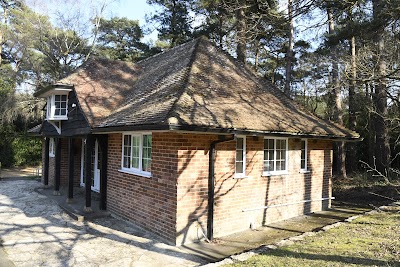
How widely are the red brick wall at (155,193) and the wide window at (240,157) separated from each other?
80.5 inches

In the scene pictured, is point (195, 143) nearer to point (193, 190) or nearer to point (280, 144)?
point (193, 190)

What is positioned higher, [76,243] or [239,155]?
[239,155]

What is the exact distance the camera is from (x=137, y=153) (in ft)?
28.9

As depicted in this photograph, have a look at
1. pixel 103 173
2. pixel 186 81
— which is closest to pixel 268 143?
pixel 186 81

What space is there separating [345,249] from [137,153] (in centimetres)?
571

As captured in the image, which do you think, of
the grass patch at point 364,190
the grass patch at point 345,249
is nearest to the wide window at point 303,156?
the grass patch at point 345,249

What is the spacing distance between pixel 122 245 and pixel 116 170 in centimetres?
306

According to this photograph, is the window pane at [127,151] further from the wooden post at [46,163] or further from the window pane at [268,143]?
the wooden post at [46,163]

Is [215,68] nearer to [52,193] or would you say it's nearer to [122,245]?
[122,245]

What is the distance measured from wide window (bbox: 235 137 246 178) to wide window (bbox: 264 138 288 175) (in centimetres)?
100

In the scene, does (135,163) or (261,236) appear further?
(135,163)

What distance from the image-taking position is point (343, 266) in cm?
543

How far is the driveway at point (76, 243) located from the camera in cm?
609

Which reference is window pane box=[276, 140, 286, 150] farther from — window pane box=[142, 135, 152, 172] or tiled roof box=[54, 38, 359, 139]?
window pane box=[142, 135, 152, 172]
